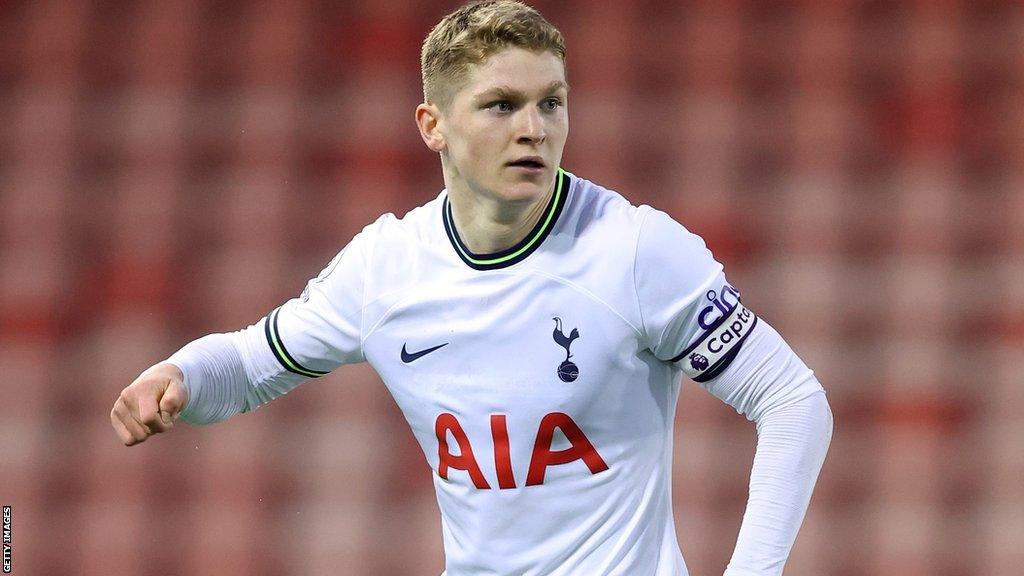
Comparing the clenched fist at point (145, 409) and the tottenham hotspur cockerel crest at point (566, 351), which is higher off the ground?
the tottenham hotspur cockerel crest at point (566, 351)

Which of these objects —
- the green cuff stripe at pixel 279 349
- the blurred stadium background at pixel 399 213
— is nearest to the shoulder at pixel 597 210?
the green cuff stripe at pixel 279 349

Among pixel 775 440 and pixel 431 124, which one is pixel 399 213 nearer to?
pixel 431 124

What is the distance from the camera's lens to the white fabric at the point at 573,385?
151cm

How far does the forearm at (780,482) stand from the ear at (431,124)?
519mm

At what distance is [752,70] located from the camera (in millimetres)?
4383

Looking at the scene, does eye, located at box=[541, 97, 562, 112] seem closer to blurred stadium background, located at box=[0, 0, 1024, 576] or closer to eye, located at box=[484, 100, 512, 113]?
eye, located at box=[484, 100, 512, 113]

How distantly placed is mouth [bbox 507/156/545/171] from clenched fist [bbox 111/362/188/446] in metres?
0.48

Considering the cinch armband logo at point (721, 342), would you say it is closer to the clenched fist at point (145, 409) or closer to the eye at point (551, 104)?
the eye at point (551, 104)

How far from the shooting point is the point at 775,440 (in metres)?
1.49

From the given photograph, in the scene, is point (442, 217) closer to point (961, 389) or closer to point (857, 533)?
point (857, 533)

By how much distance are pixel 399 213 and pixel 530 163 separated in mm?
2588

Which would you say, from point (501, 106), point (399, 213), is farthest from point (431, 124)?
point (399, 213)

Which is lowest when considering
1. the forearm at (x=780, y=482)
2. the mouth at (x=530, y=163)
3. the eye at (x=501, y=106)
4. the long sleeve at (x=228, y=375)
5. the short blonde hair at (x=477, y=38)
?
the forearm at (x=780, y=482)

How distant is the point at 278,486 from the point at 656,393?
2.30m
